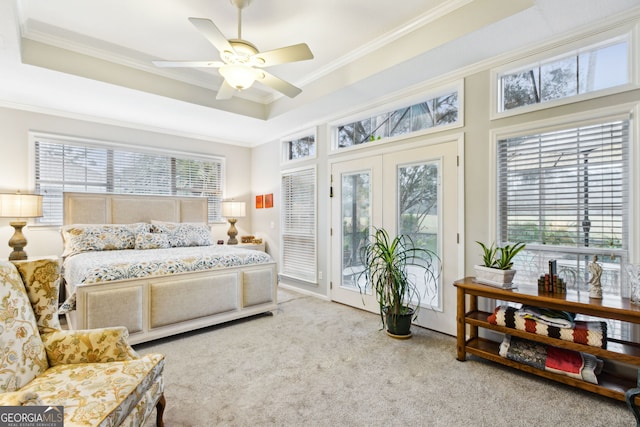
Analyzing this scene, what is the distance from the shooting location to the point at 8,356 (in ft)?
4.39

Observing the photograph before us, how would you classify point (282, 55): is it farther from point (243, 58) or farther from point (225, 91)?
point (225, 91)

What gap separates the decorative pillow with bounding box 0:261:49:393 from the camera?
1.33m

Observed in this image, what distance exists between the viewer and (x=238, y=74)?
236 centimetres

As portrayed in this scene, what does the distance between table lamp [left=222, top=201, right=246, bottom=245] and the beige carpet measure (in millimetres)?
2240

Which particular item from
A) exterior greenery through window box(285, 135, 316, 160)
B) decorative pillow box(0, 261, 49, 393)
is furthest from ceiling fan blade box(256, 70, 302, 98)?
decorative pillow box(0, 261, 49, 393)

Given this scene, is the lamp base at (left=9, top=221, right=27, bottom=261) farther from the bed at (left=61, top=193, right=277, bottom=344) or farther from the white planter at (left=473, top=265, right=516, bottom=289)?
the white planter at (left=473, top=265, right=516, bottom=289)

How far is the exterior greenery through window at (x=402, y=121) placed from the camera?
10.4ft

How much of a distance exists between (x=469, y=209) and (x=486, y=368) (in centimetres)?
135

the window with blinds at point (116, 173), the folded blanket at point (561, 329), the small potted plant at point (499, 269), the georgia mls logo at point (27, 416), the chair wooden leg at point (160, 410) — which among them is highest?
the window with blinds at point (116, 173)

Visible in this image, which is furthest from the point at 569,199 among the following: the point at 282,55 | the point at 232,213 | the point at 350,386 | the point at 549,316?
the point at 232,213

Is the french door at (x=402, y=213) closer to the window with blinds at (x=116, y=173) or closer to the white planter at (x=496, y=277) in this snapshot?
the white planter at (x=496, y=277)

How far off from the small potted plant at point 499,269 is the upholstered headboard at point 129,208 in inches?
171

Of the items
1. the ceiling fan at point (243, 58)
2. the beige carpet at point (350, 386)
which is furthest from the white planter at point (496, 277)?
the ceiling fan at point (243, 58)

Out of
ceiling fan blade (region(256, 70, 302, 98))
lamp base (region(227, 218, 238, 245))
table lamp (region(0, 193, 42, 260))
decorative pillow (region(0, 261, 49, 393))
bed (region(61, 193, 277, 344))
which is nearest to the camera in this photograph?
decorative pillow (region(0, 261, 49, 393))
